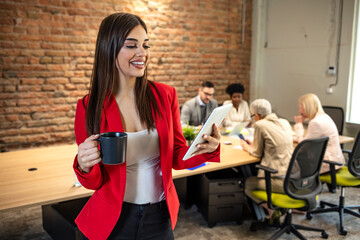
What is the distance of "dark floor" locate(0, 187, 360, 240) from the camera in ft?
10.9

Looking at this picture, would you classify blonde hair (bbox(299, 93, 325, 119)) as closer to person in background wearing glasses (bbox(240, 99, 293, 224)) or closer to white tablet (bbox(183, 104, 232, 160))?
person in background wearing glasses (bbox(240, 99, 293, 224))

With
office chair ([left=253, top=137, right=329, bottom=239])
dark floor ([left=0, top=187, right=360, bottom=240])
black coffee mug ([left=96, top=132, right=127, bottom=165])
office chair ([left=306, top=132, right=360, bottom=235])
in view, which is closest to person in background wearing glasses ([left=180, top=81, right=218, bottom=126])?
dark floor ([left=0, top=187, right=360, bottom=240])

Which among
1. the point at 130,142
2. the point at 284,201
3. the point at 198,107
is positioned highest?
the point at 130,142

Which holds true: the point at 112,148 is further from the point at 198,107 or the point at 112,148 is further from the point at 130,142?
the point at 198,107

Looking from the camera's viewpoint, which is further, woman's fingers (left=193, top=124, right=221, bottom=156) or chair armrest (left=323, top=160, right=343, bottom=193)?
chair armrest (left=323, top=160, right=343, bottom=193)

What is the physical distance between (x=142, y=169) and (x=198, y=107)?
141 inches

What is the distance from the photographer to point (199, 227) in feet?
11.5

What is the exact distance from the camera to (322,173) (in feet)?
11.9

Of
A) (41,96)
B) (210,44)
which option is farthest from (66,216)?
(210,44)

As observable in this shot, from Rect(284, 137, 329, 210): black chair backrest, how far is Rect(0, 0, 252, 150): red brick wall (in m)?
3.23

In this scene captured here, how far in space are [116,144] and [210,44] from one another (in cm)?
529

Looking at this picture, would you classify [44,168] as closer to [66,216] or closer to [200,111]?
[66,216]

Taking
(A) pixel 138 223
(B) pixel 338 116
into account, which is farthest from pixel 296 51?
(A) pixel 138 223

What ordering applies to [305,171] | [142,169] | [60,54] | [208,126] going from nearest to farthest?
[208,126]
[142,169]
[305,171]
[60,54]
